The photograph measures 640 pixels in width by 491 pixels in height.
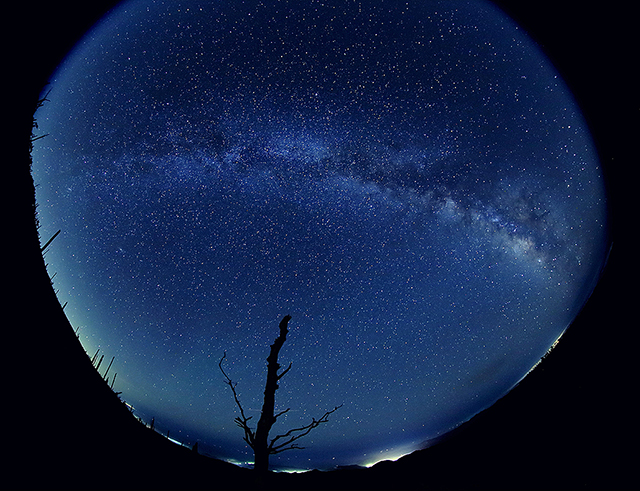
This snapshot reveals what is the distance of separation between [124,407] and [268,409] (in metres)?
6.67

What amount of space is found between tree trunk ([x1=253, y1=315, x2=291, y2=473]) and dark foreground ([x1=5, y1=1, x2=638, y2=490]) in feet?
0.81

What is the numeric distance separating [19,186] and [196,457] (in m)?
11.2

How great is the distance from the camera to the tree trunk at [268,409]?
3.47m

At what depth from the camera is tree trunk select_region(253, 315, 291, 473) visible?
347cm

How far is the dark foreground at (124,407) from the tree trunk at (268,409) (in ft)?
0.81

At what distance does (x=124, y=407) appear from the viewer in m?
7.66

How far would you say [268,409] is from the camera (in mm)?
3660

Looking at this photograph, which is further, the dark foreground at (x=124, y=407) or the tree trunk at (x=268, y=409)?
the dark foreground at (x=124, y=407)

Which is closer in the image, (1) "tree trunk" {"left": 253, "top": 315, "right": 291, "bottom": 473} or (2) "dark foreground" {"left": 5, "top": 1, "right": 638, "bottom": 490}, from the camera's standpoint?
(1) "tree trunk" {"left": 253, "top": 315, "right": 291, "bottom": 473}

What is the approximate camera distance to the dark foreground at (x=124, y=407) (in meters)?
4.62

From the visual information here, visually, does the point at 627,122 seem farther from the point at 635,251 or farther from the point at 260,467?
the point at 260,467

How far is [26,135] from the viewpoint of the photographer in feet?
15.0

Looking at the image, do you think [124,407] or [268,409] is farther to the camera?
[124,407]

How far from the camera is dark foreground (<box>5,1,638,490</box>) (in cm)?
462
